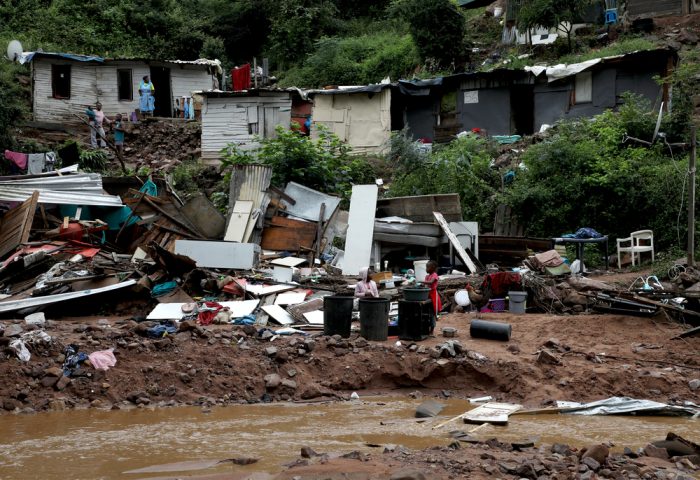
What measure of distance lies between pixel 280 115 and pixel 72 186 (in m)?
10.4

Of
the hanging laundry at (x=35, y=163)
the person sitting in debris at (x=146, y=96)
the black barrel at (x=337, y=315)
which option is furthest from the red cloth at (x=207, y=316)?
the person sitting in debris at (x=146, y=96)

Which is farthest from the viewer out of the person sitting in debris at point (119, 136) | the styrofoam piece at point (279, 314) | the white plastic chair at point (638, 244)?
the person sitting in debris at point (119, 136)

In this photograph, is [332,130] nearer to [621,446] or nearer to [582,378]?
[582,378]

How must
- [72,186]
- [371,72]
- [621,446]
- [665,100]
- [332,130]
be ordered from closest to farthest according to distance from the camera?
[621,446]
[72,186]
[665,100]
[332,130]
[371,72]

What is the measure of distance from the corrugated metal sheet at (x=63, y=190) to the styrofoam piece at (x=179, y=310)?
5.56m

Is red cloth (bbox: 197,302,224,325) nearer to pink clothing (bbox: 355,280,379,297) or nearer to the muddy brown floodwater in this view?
pink clothing (bbox: 355,280,379,297)

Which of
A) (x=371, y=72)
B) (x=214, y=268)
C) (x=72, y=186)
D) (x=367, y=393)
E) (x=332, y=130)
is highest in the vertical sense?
(x=371, y=72)

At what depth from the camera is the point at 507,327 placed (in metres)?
12.0

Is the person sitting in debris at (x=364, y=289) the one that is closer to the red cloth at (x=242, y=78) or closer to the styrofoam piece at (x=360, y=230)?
the styrofoam piece at (x=360, y=230)

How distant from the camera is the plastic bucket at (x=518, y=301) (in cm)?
1392

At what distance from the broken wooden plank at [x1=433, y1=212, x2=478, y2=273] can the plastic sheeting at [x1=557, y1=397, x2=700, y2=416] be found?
6.99 metres

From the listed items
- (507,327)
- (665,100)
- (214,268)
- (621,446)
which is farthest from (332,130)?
(621,446)

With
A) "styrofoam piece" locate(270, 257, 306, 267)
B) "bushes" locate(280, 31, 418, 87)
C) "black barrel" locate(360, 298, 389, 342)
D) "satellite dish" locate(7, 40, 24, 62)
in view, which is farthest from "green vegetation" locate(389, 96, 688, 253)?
"satellite dish" locate(7, 40, 24, 62)

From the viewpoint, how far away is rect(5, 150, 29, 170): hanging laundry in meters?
21.9
